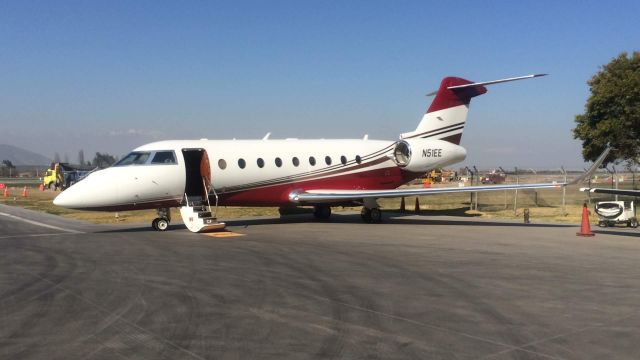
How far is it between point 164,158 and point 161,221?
2.05 m

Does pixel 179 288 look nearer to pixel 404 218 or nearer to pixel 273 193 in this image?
pixel 273 193

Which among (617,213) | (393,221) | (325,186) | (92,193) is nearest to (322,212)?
(325,186)

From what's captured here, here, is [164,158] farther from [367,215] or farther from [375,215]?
[375,215]

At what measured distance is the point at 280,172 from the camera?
66.0 ft

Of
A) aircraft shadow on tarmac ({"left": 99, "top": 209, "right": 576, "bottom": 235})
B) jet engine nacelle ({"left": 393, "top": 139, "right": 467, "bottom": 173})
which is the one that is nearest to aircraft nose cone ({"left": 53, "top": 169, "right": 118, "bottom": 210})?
aircraft shadow on tarmac ({"left": 99, "top": 209, "right": 576, "bottom": 235})

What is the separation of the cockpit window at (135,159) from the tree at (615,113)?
22.1 m

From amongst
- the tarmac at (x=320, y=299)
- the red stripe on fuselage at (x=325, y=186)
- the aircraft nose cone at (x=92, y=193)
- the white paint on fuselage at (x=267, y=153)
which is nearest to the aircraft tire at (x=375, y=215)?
the red stripe on fuselage at (x=325, y=186)

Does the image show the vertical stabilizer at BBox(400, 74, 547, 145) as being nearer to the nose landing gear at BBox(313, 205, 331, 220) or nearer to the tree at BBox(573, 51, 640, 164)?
the nose landing gear at BBox(313, 205, 331, 220)

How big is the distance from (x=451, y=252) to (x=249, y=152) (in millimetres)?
9304

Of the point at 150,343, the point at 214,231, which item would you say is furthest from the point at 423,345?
the point at 214,231

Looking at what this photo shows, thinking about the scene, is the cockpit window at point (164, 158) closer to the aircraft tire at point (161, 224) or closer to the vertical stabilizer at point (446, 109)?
the aircraft tire at point (161, 224)

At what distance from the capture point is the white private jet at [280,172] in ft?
56.4

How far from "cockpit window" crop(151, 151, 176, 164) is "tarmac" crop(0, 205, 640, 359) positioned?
3.72m

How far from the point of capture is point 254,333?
6148 mm
